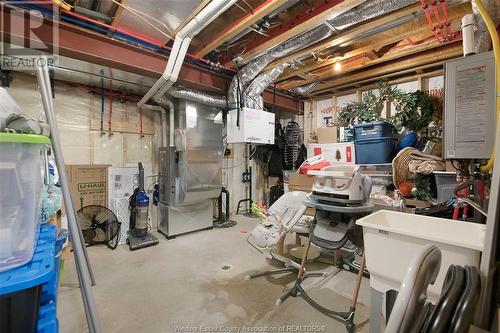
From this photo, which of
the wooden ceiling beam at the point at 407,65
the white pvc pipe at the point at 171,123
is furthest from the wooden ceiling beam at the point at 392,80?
the white pvc pipe at the point at 171,123

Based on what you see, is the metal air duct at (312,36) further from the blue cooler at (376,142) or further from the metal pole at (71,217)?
the metal pole at (71,217)

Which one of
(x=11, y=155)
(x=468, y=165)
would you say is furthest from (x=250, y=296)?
(x=468, y=165)

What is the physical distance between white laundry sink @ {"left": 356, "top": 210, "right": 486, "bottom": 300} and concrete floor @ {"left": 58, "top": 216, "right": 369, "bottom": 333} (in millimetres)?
875

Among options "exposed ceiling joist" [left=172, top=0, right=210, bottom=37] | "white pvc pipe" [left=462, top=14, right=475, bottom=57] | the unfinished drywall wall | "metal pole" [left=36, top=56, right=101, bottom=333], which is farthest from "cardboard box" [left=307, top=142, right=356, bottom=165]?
"metal pole" [left=36, top=56, right=101, bottom=333]

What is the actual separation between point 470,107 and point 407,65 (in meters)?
2.09

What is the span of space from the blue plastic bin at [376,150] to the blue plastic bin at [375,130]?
2.3 inches

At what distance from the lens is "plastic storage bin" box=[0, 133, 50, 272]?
0.74 meters

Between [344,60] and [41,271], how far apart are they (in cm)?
384

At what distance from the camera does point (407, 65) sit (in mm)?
3236

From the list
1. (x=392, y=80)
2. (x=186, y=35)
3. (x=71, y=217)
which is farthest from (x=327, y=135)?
(x=71, y=217)

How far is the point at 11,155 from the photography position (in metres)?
0.78

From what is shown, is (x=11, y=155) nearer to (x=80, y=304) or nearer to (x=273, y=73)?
(x=80, y=304)

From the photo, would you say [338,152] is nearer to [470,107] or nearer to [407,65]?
[407,65]

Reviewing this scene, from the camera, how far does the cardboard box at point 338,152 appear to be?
12.9 feet
